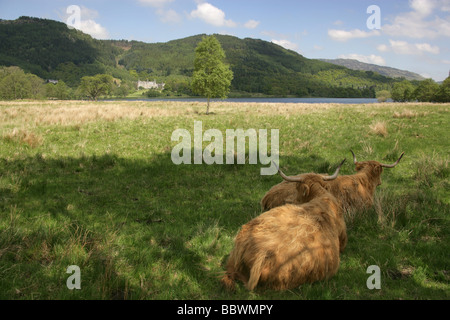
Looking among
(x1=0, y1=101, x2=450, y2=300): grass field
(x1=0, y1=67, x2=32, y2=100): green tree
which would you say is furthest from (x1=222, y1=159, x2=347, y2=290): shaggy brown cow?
(x1=0, y1=67, x2=32, y2=100): green tree

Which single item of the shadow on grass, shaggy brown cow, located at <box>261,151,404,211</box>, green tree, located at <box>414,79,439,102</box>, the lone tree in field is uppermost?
green tree, located at <box>414,79,439,102</box>

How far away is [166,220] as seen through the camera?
5.57 meters

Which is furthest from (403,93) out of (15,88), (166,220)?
(15,88)

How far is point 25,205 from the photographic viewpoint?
5781 millimetres

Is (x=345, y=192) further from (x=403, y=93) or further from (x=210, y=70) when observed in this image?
(x=403, y=93)

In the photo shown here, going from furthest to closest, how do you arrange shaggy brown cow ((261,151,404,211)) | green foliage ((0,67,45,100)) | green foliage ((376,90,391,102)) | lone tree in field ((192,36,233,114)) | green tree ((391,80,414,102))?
1. green tree ((391,80,414,102))
2. green foliage ((376,90,391,102))
3. green foliage ((0,67,45,100))
4. lone tree in field ((192,36,233,114))
5. shaggy brown cow ((261,151,404,211))

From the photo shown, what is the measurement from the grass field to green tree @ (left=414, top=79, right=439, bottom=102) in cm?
7824

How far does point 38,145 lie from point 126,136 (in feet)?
11.6

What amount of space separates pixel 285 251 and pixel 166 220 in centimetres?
304

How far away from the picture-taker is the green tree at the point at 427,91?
241 feet

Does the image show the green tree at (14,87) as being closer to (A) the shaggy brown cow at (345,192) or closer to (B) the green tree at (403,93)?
(A) the shaggy brown cow at (345,192)

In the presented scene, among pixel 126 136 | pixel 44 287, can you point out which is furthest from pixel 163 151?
pixel 44 287

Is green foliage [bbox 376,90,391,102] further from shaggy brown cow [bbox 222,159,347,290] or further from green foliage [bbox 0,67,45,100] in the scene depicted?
green foliage [bbox 0,67,45,100]

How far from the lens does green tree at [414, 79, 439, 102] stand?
73.4 m
